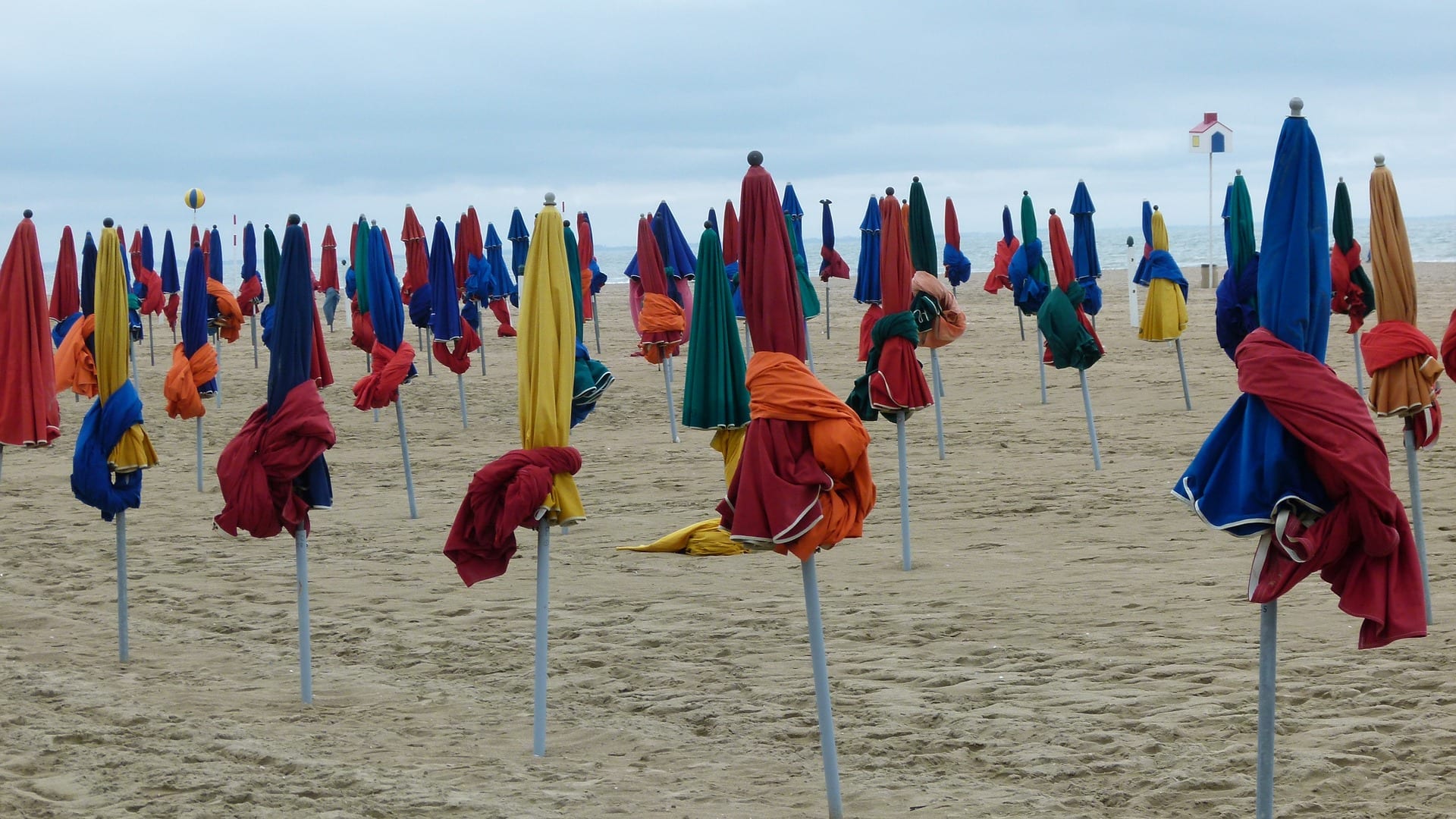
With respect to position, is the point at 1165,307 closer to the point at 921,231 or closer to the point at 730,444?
the point at 921,231

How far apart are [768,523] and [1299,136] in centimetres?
238

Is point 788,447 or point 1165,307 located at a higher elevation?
point 1165,307

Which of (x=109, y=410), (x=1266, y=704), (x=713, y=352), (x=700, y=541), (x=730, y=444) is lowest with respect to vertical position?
(x=1266, y=704)

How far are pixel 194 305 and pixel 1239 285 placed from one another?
943 centimetres

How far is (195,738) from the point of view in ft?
21.7

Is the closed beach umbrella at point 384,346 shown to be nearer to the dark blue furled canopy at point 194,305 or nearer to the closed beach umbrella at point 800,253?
the dark blue furled canopy at point 194,305

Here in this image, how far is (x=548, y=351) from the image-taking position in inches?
246

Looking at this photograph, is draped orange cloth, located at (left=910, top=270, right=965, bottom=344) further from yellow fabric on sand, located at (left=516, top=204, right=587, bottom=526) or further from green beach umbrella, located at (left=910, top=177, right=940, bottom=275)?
yellow fabric on sand, located at (left=516, top=204, right=587, bottom=526)

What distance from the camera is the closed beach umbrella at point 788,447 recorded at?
206 inches

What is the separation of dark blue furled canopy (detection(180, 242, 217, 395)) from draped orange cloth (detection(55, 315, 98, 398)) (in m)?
1.23

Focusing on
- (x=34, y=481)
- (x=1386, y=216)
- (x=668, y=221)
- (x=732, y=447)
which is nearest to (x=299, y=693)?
(x=732, y=447)

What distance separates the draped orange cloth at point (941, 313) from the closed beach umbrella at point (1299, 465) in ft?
20.3

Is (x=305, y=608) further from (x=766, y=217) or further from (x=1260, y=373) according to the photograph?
(x=1260, y=373)

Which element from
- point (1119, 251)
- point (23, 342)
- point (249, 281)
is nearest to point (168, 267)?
point (249, 281)
